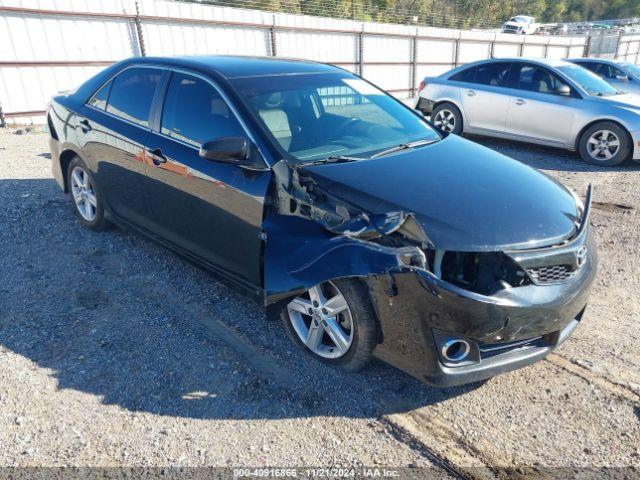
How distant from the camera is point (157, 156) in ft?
12.4

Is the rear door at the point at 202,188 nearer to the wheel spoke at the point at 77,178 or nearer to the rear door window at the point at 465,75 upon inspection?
the wheel spoke at the point at 77,178

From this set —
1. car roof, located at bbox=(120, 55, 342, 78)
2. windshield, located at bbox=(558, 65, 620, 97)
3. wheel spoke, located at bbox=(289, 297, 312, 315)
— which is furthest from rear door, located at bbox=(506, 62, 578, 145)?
wheel spoke, located at bbox=(289, 297, 312, 315)

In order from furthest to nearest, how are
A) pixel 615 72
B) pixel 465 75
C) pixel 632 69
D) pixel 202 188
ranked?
pixel 632 69, pixel 615 72, pixel 465 75, pixel 202 188

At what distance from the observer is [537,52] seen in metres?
25.2

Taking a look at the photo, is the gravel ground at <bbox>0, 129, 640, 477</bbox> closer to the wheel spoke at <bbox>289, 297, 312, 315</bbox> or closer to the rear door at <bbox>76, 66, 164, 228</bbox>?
the wheel spoke at <bbox>289, 297, 312, 315</bbox>

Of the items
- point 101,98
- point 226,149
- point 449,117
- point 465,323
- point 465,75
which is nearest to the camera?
point 465,323

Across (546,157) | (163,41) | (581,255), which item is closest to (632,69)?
(546,157)

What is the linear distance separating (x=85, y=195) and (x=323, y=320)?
10.7 feet

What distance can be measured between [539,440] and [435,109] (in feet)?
27.5

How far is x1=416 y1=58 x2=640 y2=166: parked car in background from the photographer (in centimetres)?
791

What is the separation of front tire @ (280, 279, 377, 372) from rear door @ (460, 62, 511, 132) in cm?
721

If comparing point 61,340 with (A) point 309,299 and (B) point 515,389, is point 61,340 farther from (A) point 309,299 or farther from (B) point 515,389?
(B) point 515,389

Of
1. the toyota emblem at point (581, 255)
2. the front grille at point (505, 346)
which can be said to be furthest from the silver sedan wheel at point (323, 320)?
the toyota emblem at point (581, 255)

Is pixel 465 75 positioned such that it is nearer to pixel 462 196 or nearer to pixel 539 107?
pixel 539 107
